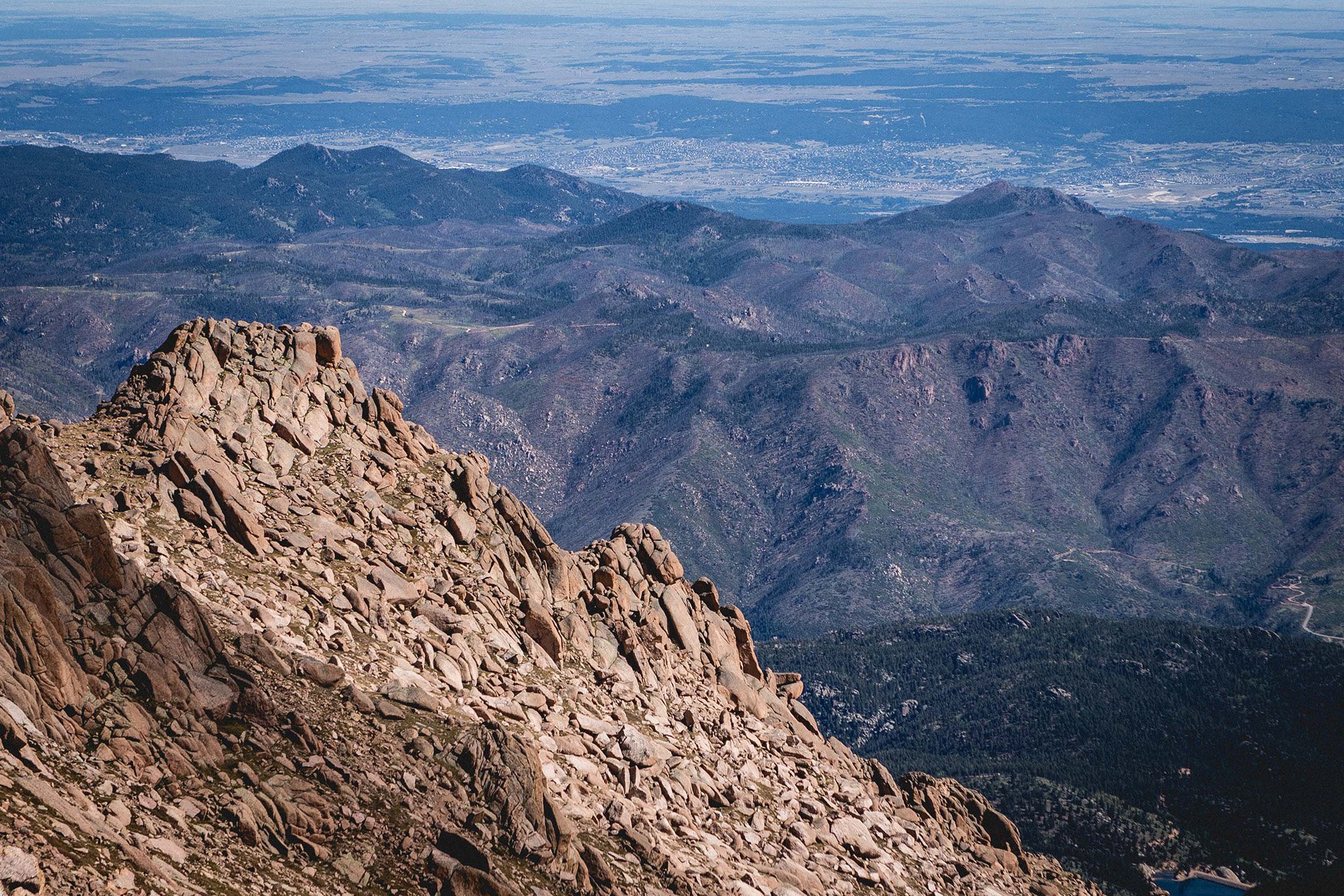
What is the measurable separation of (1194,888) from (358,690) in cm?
10018

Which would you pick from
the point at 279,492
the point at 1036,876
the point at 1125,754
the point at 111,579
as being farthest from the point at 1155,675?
the point at 111,579

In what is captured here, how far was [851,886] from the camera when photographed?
52.0 m

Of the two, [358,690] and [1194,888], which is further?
[1194,888]

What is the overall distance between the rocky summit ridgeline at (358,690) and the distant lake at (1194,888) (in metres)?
57.9

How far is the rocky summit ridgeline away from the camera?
115 ft

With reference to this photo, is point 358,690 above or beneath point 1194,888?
above

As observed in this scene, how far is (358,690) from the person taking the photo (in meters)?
43.2

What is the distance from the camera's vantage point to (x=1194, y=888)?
4818 inches

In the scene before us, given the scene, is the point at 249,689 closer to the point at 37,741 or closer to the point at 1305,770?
the point at 37,741

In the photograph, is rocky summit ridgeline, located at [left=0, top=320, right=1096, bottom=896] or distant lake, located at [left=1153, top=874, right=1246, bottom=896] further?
distant lake, located at [left=1153, top=874, right=1246, bottom=896]

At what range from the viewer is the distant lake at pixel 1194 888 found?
393ft

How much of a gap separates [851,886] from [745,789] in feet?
17.0

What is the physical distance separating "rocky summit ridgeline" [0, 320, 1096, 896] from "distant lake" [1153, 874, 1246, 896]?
57.9m

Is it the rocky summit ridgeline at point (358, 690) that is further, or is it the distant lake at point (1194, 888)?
the distant lake at point (1194, 888)
